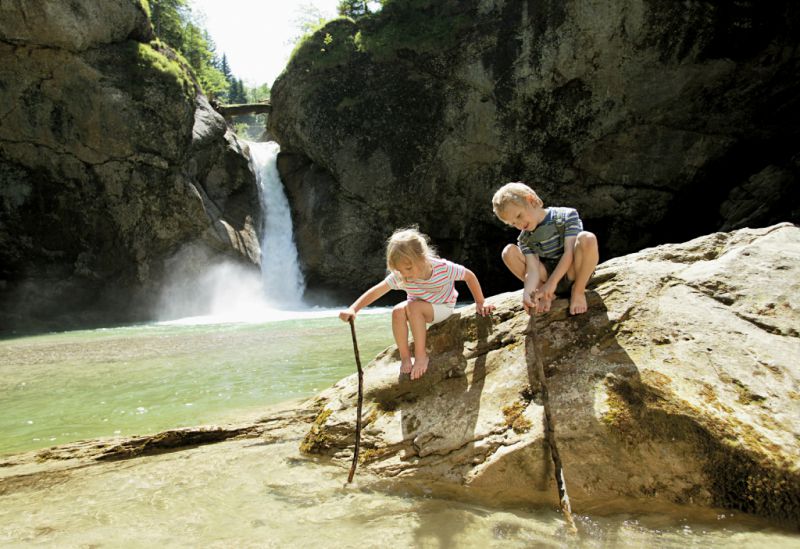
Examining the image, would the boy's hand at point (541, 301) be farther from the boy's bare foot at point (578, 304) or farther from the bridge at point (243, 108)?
the bridge at point (243, 108)

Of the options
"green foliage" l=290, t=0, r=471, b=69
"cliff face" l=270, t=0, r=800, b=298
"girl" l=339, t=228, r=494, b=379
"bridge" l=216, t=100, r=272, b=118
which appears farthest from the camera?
"bridge" l=216, t=100, r=272, b=118

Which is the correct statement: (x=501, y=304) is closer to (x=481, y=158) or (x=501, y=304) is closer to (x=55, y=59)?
(x=481, y=158)

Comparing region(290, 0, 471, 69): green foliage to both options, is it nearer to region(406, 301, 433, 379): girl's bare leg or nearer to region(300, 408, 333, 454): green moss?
region(406, 301, 433, 379): girl's bare leg

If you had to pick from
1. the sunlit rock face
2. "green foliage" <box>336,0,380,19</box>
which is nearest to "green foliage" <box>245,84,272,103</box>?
"green foliage" <box>336,0,380,19</box>

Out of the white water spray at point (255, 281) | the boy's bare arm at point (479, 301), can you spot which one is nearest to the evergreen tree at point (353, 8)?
the white water spray at point (255, 281)

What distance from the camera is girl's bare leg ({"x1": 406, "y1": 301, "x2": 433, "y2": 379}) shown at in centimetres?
342

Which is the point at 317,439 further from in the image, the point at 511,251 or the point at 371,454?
the point at 511,251

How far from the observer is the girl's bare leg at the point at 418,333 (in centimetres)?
342

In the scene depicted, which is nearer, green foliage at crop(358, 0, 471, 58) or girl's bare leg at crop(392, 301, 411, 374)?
girl's bare leg at crop(392, 301, 411, 374)

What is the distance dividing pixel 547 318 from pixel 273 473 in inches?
75.4

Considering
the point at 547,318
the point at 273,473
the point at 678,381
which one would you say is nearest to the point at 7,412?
the point at 273,473

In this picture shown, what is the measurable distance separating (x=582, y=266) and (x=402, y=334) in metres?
1.23

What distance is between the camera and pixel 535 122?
57.7ft

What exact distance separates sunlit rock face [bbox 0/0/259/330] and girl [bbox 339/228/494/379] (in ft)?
49.2
